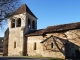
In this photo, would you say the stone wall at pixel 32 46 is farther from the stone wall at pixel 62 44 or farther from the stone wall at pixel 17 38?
the stone wall at pixel 17 38

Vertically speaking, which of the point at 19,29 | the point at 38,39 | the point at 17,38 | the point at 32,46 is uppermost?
the point at 19,29

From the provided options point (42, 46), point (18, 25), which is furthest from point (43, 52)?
point (18, 25)

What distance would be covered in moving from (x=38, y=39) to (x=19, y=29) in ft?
18.6

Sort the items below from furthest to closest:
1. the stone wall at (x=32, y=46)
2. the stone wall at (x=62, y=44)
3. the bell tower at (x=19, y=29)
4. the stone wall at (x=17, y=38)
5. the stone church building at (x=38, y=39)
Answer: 1. the bell tower at (x=19, y=29)
2. the stone wall at (x=17, y=38)
3. the stone wall at (x=32, y=46)
4. the stone church building at (x=38, y=39)
5. the stone wall at (x=62, y=44)

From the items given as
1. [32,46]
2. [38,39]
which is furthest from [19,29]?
[38,39]

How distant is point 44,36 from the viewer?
82.7ft

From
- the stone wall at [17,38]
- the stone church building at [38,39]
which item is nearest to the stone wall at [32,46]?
the stone church building at [38,39]

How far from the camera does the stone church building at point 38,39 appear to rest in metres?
21.4

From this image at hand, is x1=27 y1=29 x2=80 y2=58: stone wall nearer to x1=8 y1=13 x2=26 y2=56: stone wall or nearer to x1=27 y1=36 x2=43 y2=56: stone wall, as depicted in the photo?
x1=27 y1=36 x2=43 y2=56: stone wall

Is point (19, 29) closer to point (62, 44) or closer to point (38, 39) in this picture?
point (38, 39)

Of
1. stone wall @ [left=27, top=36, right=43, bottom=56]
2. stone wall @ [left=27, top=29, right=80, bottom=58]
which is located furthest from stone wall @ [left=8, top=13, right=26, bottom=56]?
stone wall @ [left=27, top=29, right=80, bottom=58]

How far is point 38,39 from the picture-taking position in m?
26.4

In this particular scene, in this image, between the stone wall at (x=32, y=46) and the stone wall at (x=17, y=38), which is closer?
the stone wall at (x=32, y=46)

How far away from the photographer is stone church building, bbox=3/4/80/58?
21.4 m
